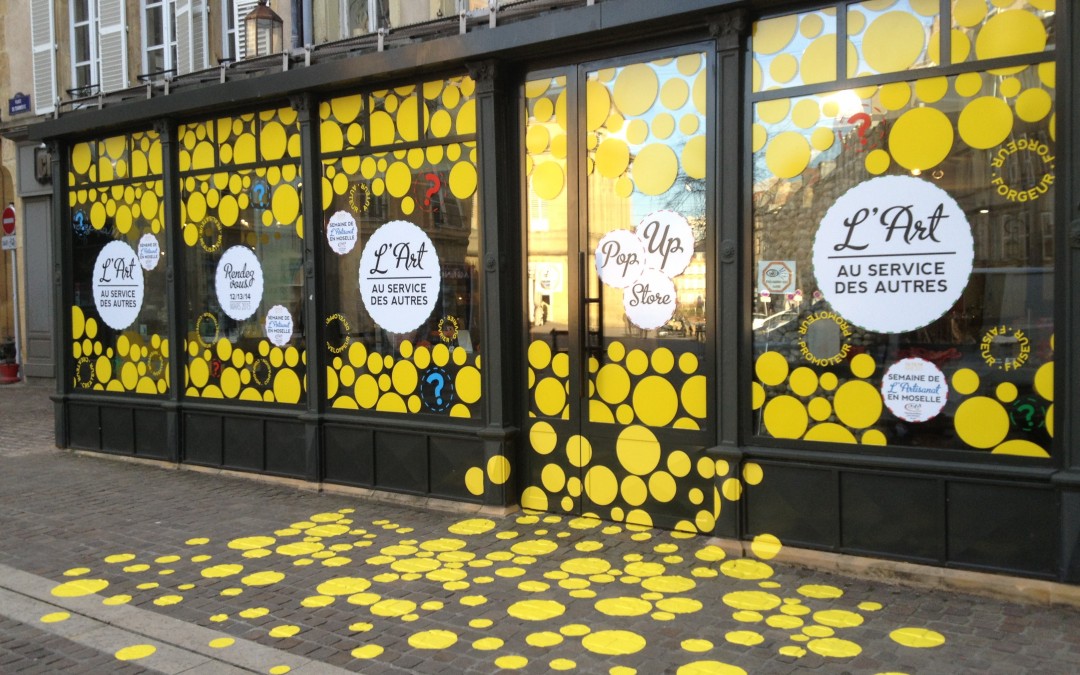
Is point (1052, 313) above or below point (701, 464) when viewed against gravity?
above

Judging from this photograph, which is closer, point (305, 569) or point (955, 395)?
point (955, 395)

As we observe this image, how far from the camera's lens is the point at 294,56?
8.17 meters

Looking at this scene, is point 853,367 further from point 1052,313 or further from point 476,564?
point 476,564

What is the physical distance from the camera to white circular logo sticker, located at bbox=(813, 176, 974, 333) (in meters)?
5.32

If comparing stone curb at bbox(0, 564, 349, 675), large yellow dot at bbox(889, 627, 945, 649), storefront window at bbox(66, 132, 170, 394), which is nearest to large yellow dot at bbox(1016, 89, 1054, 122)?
large yellow dot at bbox(889, 627, 945, 649)

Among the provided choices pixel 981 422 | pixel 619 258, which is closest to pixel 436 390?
pixel 619 258

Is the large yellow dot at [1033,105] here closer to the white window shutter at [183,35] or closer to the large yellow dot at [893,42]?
the large yellow dot at [893,42]

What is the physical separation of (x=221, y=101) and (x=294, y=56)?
860mm

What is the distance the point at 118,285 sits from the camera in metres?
9.80

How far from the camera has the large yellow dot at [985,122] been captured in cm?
514

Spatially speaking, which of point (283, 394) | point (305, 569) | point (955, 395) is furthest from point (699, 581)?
point (283, 394)

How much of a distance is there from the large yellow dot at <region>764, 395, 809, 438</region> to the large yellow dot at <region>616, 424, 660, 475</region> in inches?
35.3

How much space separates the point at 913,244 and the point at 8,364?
16.9 meters

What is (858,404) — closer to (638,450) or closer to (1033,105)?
(638,450)
